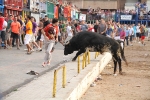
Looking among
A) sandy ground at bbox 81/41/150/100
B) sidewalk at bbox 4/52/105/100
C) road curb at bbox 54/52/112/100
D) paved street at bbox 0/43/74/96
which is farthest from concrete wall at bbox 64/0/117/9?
sidewalk at bbox 4/52/105/100

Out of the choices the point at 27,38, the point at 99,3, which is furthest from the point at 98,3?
the point at 27,38

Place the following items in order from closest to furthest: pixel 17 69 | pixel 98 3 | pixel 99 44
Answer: pixel 17 69
pixel 99 44
pixel 98 3

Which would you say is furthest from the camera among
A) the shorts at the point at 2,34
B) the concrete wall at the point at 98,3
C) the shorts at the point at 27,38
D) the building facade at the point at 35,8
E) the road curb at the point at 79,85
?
the concrete wall at the point at 98,3

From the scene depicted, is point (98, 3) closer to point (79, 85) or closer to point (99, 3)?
point (99, 3)

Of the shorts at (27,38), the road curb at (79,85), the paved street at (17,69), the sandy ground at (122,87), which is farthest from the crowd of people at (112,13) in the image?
the road curb at (79,85)

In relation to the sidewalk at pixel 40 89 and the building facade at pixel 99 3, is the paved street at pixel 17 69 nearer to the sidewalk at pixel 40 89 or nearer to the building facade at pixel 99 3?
the sidewalk at pixel 40 89

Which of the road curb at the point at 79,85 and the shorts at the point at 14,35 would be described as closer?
the road curb at the point at 79,85

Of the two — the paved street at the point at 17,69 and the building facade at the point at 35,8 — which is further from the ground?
the building facade at the point at 35,8

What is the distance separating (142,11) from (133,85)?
153 ft

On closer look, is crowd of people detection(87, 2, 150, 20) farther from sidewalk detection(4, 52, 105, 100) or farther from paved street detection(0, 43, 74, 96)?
sidewalk detection(4, 52, 105, 100)

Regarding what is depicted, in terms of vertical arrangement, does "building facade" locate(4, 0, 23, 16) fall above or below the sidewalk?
above

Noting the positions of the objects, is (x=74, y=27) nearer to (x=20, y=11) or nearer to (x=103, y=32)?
(x=20, y=11)

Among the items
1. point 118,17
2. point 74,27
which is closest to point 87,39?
point 74,27

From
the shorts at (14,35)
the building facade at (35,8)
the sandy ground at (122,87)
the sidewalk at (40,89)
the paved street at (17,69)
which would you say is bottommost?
the sandy ground at (122,87)
